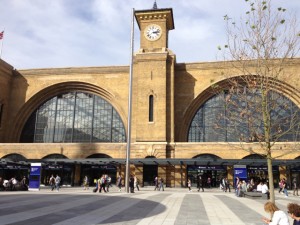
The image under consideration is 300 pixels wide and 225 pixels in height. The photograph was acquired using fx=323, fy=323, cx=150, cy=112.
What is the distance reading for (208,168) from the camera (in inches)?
1337

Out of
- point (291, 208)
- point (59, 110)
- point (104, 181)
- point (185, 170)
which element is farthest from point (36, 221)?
point (59, 110)

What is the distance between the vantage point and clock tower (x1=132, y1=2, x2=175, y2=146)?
36.4 meters

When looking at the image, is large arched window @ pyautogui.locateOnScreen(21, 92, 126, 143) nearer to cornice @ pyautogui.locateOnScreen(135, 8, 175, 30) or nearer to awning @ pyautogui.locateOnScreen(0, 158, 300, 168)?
awning @ pyautogui.locateOnScreen(0, 158, 300, 168)

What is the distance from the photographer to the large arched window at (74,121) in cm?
4100

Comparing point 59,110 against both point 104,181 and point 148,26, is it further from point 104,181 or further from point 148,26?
point 104,181

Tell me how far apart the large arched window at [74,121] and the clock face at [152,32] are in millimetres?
10090

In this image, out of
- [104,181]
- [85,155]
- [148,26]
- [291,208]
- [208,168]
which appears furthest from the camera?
[148,26]

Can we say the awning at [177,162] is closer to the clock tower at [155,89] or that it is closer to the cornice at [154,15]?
the clock tower at [155,89]

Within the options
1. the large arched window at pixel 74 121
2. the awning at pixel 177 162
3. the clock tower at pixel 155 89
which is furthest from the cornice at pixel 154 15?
the awning at pixel 177 162

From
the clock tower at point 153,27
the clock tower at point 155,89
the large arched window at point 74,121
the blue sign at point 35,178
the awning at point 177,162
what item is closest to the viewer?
the blue sign at point 35,178

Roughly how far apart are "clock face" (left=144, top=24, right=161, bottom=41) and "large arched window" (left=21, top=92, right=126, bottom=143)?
10.1m

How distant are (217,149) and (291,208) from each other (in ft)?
97.2

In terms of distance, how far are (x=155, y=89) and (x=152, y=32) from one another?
8.37 meters

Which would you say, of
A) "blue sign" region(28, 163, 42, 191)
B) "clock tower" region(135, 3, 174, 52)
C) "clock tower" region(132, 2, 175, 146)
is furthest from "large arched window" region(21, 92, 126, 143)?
"blue sign" region(28, 163, 42, 191)
